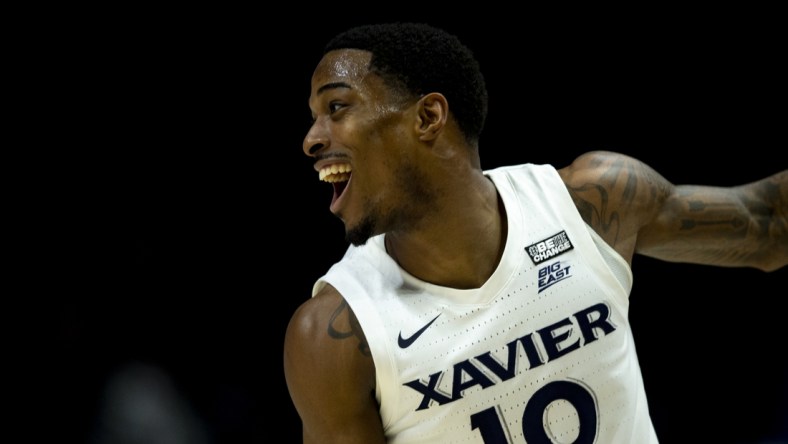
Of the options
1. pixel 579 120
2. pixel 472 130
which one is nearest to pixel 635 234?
pixel 472 130

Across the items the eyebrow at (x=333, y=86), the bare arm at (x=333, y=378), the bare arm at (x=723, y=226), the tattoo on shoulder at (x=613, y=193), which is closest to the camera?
the bare arm at (x=333, y=378)

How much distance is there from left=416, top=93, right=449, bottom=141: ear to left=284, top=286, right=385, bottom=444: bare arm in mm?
434

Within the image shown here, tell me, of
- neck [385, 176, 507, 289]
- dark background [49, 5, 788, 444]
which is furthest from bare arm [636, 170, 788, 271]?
dark background [49, 5, 788, 444]

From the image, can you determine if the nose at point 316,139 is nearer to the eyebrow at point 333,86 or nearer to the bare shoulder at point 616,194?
the eyebrow at point 333,86

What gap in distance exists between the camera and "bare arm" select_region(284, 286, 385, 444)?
1982 mm

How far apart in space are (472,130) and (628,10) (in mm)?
1959

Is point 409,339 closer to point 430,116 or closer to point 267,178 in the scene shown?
point 430,116

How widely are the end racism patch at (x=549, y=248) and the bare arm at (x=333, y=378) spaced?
1.45ft

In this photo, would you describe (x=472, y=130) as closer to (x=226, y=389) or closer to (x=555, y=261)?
(x=555, y=261)

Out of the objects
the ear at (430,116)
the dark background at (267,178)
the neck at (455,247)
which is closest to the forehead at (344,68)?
the ear at (430,116)

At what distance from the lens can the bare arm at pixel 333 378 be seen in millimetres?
1982

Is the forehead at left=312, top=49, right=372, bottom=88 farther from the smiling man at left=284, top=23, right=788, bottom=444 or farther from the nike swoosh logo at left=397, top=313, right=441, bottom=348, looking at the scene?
the nike swoosh logo at left=397, top=313, right=441, bottom=348

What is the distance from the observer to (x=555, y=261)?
216 cm

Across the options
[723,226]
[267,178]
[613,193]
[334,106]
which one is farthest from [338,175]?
[267,178]
